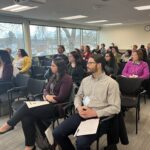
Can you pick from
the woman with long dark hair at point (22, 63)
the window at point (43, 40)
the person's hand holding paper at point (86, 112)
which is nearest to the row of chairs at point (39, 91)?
the person's hand holding paper at point (86, 112)

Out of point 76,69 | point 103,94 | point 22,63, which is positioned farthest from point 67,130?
point 22,63

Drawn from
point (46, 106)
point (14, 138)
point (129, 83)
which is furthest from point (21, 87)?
point (129, 83)

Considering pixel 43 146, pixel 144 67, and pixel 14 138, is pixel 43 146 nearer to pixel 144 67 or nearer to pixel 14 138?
pixel 14 138

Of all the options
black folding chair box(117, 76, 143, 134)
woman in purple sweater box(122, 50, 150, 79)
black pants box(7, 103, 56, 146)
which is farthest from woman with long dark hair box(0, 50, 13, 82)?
woman in purple sweater box(122, 50, 150, 79)

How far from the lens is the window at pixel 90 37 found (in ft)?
38.4

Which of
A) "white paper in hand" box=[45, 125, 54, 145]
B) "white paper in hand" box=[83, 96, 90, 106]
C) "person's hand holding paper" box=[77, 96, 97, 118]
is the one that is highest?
"white paper in hand" box=[83, 96, 90, 106]

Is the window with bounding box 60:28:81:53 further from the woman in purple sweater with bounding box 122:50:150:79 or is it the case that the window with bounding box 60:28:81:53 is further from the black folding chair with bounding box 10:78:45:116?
the black folding chair with bounding box 10:78:45:116

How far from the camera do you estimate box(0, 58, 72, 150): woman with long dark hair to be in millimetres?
2168

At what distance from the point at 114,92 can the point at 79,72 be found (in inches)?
69.5

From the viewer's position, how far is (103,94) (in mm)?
1934

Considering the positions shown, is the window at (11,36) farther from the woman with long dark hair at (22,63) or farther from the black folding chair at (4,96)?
the black folding chair at (4,96)

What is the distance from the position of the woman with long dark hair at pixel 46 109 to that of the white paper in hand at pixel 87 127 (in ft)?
1.85

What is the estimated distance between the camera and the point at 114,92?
6.16 feet

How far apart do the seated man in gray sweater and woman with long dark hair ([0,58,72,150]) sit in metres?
0.32
